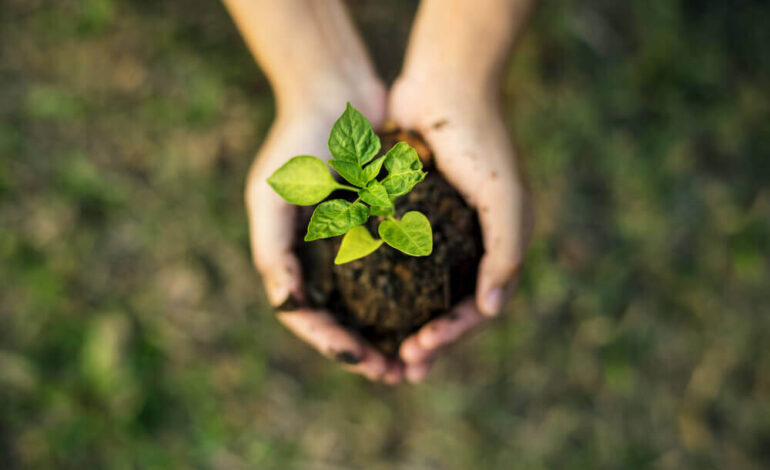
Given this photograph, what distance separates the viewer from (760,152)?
9.06 feet

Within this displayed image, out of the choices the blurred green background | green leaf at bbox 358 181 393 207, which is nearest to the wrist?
green leaf at bbox 358 181 393 207

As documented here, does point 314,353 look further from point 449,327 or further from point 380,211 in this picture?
point 380,211

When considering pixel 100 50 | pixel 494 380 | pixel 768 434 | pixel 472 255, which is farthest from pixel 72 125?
pixel 768 434

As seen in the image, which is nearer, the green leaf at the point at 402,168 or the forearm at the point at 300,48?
the green leaf at the point at 402,168

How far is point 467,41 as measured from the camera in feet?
6.00

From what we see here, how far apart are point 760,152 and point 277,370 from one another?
2.41 metres

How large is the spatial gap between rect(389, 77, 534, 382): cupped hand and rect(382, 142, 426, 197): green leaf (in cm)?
46

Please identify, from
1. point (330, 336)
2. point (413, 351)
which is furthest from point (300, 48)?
point (413, 351)

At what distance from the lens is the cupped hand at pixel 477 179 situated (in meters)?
1.71

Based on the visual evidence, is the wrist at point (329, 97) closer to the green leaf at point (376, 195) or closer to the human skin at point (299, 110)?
the human skin at point (299, 110)

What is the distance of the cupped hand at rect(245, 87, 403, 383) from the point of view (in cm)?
172

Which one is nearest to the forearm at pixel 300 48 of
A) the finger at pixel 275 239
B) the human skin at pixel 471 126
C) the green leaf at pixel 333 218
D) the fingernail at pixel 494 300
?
the human skin at pixel 471 126

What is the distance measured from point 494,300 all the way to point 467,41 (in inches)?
31.0

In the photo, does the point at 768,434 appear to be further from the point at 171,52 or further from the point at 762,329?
the point at 171,52
